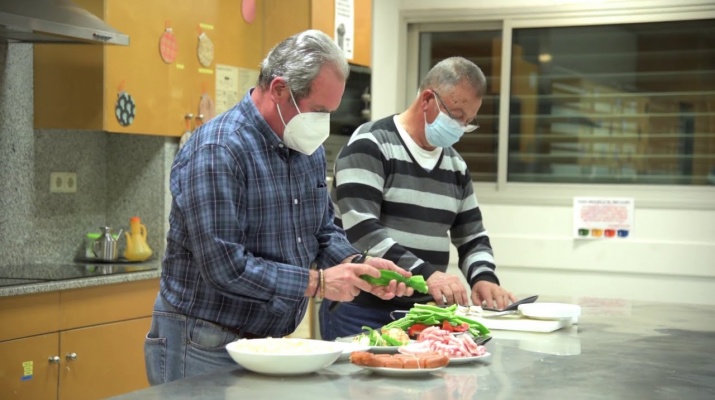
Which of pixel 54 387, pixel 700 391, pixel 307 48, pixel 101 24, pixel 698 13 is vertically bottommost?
pixel 54 387

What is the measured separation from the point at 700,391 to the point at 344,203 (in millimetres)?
1268

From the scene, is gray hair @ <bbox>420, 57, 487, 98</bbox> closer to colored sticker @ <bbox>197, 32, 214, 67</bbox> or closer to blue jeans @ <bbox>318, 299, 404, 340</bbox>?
blue jeans @ <bbox>318, 299, 404, 340</bbox>

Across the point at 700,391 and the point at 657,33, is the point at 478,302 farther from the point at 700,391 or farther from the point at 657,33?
the point at 657,33

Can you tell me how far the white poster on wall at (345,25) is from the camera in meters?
5.10

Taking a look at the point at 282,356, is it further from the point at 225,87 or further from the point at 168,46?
the point at 225,87

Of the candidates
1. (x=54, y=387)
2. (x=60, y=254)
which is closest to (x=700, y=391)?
(x=54, y=387)

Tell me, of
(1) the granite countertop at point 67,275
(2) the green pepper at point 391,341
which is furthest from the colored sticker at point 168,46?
(2) the green pepper at point 391,341

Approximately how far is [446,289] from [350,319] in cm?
37

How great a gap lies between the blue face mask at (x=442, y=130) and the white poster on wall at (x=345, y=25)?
2.13m

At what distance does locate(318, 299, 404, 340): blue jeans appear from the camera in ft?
9.47

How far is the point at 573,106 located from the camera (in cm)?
554

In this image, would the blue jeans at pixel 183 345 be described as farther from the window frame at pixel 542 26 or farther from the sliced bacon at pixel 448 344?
the window frame at pixel 542 26

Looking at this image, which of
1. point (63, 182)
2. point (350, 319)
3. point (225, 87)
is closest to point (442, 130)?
point (350, 319)

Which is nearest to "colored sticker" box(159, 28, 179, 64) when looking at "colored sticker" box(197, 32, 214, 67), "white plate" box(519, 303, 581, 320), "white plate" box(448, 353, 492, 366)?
"colored sticker" box(197, 32, 214, 67)
